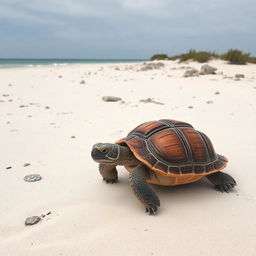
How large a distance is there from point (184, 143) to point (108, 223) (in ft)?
3.28

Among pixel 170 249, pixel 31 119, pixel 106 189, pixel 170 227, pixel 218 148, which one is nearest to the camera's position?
pixel 170 249

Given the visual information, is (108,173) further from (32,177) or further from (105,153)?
(32,177)

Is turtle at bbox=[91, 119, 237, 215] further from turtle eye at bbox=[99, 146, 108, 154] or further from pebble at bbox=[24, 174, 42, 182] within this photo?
pebble at bbox=[24, 174, 42, 182]

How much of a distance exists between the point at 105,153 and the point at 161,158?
1.64 feet

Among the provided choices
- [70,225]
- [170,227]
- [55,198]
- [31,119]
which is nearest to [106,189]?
[55,198]

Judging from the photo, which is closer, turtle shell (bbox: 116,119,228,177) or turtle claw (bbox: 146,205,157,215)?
turtle claw (bbox: 146,205,157,215)

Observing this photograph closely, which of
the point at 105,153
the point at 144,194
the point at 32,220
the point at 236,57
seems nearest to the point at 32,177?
the point at 32,220

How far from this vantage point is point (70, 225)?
82.7 inches

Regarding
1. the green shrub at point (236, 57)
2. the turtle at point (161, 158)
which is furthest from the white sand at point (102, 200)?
the green shrub at point (236, 57)

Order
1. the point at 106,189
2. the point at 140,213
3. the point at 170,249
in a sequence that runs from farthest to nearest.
Result: the point at 106,189 < the point at 140,213 < the point at 170,249

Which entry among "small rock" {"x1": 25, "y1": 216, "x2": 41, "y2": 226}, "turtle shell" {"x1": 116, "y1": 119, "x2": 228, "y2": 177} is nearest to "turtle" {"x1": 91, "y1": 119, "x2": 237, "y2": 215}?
"turtle shell" {"x1": 116, "y1": 119, "x2": 228, "y2": 177}

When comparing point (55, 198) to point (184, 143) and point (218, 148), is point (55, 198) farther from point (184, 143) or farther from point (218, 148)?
point (218, 148)

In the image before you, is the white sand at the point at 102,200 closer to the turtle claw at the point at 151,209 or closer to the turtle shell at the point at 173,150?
the turtle claw at the point at 151,209

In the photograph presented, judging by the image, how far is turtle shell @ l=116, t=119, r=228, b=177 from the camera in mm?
2389
